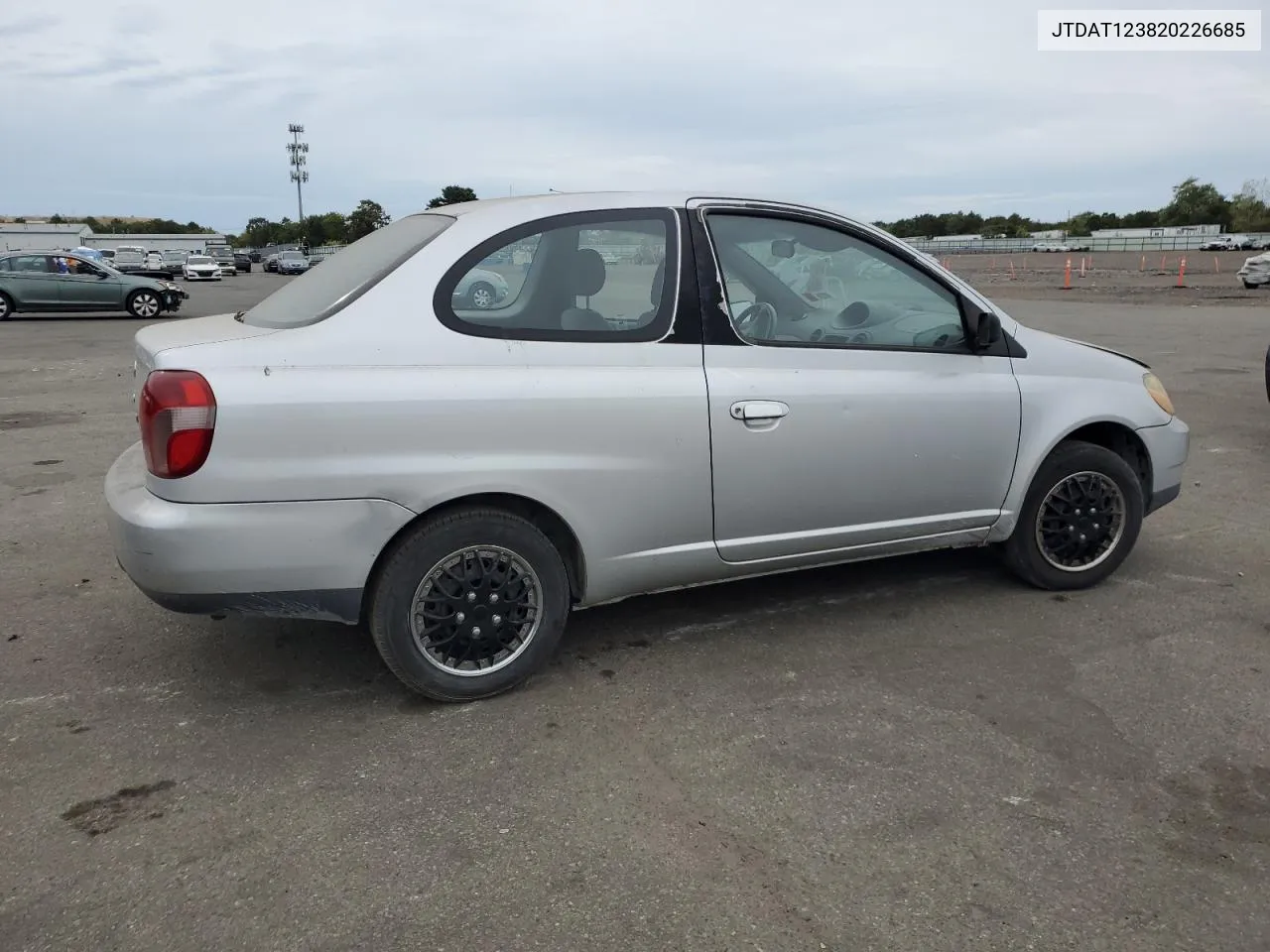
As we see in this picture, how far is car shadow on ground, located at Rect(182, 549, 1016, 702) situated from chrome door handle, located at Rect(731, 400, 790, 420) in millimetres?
982

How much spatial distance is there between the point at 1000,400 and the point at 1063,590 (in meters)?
1.03

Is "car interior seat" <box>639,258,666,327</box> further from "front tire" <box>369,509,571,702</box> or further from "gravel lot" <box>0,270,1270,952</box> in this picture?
"gravel lot" <box>0,270,1270,952</box>

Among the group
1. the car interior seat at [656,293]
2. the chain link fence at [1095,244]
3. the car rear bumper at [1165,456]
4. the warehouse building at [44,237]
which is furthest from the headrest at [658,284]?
the warehouse building at [44,237]

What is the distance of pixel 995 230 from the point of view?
12550cm

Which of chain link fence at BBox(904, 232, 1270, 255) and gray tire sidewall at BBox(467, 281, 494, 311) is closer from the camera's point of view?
gray tire sidewall at BBox(467, 281, 494, 311)

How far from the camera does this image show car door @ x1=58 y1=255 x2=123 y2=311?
2152cm

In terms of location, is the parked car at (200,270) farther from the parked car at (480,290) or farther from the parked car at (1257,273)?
the parked car at (480,290)

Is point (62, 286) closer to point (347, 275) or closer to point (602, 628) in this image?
point (347, 275)

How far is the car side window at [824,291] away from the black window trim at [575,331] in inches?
7.4

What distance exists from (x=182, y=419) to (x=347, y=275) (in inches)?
35.7

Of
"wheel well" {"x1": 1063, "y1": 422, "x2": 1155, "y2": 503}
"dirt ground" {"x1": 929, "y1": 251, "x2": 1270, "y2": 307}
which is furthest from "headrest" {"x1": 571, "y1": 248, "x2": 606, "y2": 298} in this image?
"dirt ground" {"x1": 929, "y1": 251, "x2": 1270, "y2": 307}

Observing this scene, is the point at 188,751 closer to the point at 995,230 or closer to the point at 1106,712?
the point at 1106,712

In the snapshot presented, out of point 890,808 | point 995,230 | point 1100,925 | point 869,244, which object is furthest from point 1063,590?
point 995,230

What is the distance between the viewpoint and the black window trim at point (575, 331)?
3512 mm
